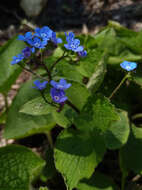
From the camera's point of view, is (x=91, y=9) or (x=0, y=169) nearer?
(x=0, y=169)

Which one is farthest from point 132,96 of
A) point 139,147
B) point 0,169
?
point 0,169

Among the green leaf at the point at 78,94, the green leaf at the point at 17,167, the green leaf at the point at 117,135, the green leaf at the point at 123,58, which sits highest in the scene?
the green leaf at the point at 123,58

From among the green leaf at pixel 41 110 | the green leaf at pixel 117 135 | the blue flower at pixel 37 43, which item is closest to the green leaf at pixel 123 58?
the green leaf at pixel 117 135

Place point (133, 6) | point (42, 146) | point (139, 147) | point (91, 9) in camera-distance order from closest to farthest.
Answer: point (139, 147)
point (42, 146)
point (133, 6)
point (91, 9)

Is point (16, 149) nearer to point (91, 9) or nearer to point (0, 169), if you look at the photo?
point (0, 169)

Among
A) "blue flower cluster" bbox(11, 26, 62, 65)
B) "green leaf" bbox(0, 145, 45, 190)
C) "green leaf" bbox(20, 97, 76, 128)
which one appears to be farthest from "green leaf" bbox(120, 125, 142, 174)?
"blue flower cluster" bbox(11, 26, 62, 65)

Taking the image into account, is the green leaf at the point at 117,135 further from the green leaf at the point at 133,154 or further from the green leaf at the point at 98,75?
the green leaf at the point at 98,75

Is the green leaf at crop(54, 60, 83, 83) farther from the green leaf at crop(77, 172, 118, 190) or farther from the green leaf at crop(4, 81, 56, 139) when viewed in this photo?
the green leaf at crop(77, 172, 118, 190)
